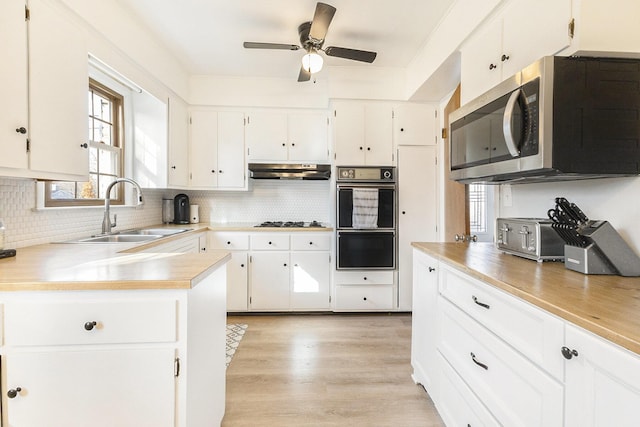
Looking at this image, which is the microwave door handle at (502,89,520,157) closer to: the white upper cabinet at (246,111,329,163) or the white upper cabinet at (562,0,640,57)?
the white upper cabinet at (562,0,640,57)

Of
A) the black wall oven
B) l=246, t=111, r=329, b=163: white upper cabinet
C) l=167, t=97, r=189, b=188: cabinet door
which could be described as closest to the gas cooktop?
the black wall oven

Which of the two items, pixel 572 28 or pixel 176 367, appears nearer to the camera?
pixel 176 367

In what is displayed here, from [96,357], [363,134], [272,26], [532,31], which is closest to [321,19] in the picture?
[272,26]

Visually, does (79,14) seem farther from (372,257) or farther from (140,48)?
(372,257)

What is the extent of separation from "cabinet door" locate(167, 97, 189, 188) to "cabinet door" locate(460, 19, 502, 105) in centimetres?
263

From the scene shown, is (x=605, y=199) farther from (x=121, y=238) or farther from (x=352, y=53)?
(x=121, y=238)

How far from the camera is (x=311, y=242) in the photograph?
3.09 metres

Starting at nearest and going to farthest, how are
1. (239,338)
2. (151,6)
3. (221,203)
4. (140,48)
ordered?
(151,6) → (140,48) → (239,338) → (221,203)

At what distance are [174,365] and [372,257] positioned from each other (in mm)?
2292

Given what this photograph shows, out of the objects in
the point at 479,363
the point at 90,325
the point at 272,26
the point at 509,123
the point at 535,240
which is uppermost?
the point at 272,26

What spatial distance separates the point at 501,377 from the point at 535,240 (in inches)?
24.5

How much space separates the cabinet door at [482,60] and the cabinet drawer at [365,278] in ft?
5.97

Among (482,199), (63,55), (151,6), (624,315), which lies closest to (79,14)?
(63,55)

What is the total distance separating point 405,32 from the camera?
→ 8.00 ft
